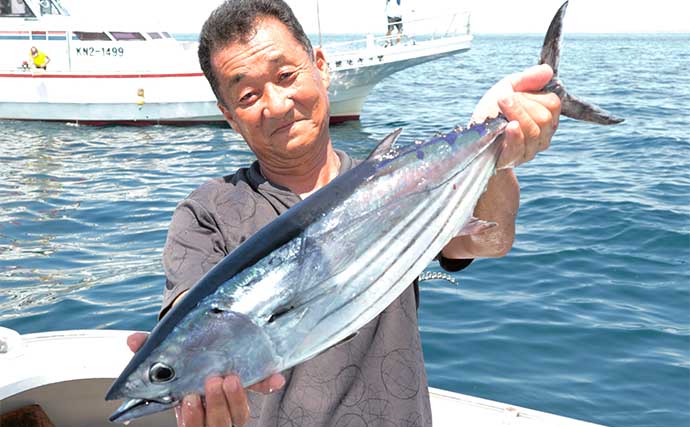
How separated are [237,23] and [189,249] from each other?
0.69m

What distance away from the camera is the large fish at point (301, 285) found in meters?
1.71

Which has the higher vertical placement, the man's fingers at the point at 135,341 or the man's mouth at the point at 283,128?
the man's mouth at the point at 283,128

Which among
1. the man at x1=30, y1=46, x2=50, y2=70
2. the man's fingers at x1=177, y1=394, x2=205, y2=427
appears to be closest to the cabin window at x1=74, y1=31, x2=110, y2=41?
the man at x1=30, y1=46, x2=50, y2=70

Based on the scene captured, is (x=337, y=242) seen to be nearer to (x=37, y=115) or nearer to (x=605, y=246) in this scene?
(x=605, y=246)

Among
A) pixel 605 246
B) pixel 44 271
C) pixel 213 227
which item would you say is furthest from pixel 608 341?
pixel 44 271

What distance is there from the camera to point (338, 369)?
7.43 feet

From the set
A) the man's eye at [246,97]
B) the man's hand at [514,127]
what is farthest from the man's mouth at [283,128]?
the man's hand at [514,127]

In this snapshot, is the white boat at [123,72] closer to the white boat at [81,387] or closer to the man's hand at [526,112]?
the white boat at [81,387]

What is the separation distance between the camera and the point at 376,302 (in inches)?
71.0

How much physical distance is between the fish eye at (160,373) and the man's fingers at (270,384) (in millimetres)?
193

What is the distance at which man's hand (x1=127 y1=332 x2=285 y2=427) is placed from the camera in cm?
172

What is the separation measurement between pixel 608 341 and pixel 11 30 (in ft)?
64.8

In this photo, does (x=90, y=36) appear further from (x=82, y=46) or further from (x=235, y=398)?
(x=235, y=398)

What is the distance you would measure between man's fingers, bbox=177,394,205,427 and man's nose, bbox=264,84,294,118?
2.99 ft
